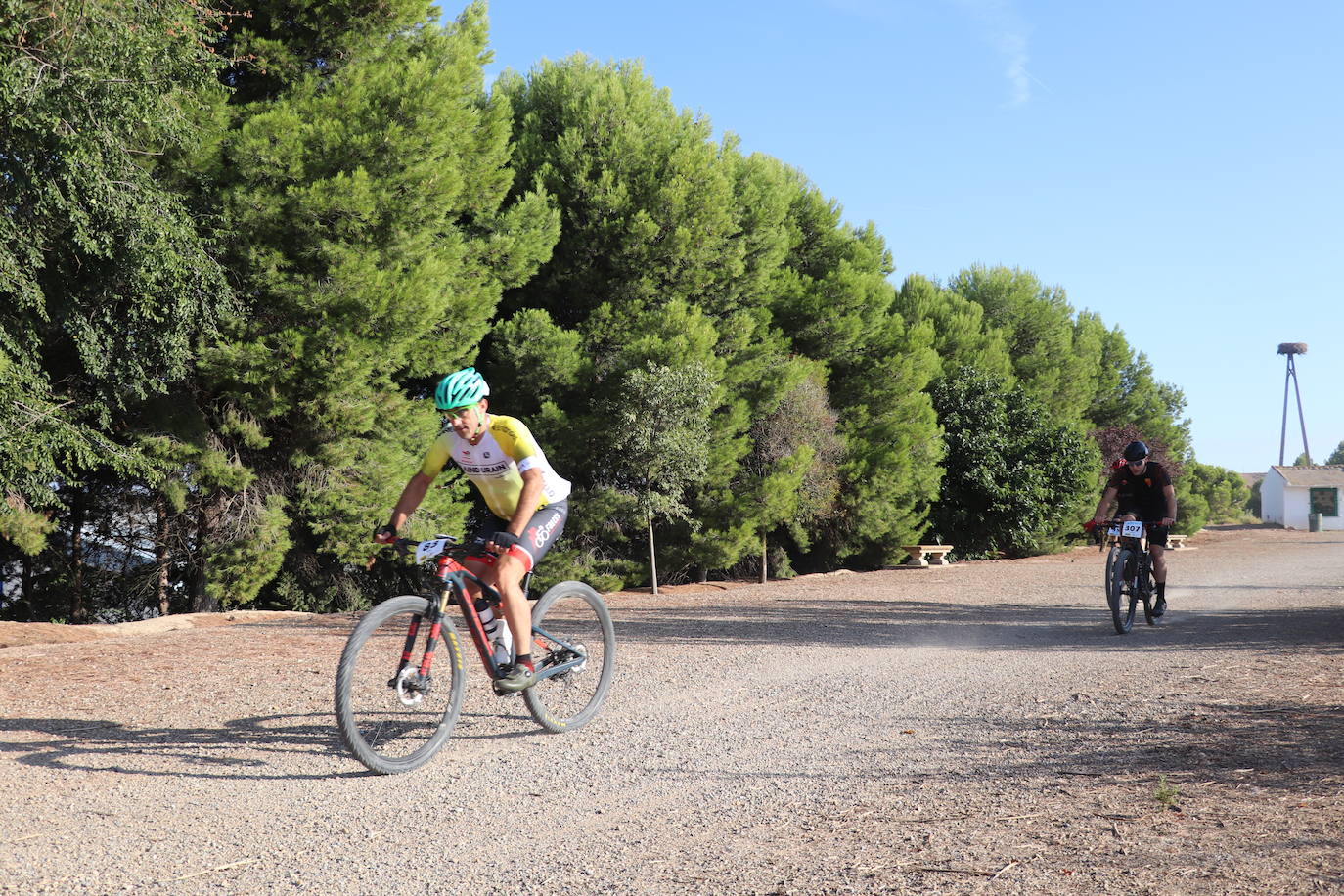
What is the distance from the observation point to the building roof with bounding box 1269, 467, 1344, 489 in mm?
75562

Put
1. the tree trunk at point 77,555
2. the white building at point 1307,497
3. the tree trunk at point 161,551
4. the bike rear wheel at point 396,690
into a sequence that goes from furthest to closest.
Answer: the white building at point 1307,497 → the tree trunk at point 77,555 → the tree trunk at point 161,551 → the bike rear wheel at point 396,690

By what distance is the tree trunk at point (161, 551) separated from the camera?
16203 millimetres

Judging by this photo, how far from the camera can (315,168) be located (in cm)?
1555

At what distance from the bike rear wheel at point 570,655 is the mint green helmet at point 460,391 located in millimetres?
1212

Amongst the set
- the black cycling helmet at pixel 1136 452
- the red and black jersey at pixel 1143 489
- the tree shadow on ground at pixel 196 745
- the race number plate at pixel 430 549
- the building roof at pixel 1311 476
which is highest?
the building roof at pixel 1311 476

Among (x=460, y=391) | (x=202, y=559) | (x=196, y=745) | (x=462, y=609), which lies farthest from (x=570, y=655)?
(x=202, y=559)

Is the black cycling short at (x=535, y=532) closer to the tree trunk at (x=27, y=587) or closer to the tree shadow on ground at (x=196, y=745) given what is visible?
the tree shadow on ground at (x=196, y=745)

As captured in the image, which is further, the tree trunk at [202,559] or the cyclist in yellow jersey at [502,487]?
the tree trunk at [202,559]

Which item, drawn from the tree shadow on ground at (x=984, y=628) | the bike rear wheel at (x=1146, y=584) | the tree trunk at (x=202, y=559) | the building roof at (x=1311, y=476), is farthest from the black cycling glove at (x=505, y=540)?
the building roof at (x=1311, y=476)

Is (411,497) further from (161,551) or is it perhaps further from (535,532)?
(161,551)

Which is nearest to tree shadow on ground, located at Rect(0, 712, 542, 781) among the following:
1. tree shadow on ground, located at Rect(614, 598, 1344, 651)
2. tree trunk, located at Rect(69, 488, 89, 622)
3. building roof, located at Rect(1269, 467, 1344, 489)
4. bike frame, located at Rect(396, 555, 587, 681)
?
bike frame, located at Rect(396, 555, 587, 681)

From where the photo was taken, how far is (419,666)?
529 centimetres

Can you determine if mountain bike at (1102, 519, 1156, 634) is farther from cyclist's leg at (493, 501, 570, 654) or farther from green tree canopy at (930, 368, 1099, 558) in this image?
green tree canopy at (930, 368, 1099, 558)

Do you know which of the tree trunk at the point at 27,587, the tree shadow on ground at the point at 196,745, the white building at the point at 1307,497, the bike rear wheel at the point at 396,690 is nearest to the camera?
the bike rear wheel at the point at 396,690
